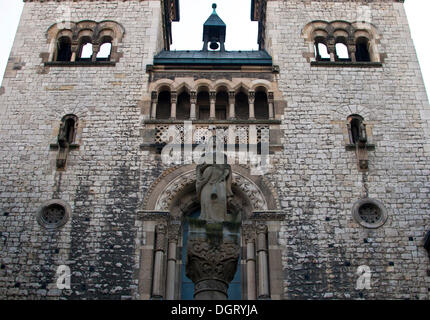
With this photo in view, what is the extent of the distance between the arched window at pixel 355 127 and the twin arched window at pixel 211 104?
2.52 m

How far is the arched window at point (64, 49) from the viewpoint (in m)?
20.6

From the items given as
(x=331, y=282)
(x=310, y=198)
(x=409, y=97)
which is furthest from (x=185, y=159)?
(x=409, y=97)

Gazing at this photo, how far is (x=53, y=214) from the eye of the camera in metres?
16.2

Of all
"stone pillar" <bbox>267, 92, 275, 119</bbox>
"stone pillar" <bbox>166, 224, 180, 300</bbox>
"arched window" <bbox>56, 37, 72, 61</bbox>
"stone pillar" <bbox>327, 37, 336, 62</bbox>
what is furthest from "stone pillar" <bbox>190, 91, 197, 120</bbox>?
"arched window" <bbox>56, 37, 72, 61</bbox>

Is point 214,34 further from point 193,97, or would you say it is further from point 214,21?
point 193,97

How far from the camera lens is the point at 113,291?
14.7 m

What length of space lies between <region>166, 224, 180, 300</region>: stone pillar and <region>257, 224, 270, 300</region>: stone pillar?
2.29m

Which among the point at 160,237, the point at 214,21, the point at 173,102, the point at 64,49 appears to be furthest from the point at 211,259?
the point at 214,21

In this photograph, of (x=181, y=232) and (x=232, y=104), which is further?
(x=232, y=104)

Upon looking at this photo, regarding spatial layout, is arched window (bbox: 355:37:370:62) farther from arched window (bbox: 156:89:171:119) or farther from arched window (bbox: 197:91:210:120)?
arched window (bbox: 156:89:171:119)

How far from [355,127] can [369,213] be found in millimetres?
3187

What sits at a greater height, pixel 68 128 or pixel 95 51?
pixel 95 51

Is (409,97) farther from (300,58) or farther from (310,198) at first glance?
(310,198)
